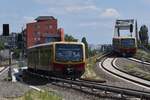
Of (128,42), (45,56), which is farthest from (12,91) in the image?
(128,42)

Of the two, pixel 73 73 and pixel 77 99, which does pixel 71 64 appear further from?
Result: pixel 77 99

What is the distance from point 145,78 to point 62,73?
5.93 m

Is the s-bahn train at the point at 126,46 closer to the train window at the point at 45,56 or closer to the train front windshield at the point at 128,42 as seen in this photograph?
the train front windshield at the point at 128,42

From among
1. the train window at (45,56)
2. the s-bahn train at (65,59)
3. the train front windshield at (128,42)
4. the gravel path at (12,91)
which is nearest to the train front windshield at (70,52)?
the s-bahn train at (65,59)

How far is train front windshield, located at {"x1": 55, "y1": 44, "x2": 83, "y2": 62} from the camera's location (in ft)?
126

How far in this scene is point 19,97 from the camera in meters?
23.2

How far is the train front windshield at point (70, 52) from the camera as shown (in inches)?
1507

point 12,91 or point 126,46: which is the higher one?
point 126,46

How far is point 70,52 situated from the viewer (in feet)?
126

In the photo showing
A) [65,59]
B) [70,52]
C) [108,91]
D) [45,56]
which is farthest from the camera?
[45,56]

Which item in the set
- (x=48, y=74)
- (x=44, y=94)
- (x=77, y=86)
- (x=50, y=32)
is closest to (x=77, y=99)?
(x=44, y=94)

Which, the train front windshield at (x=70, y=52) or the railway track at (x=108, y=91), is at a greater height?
the train front windshield at (x=70, y=52)

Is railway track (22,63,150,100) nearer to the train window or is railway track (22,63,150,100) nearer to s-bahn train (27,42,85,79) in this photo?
s-bahn train (27,42,85,79)

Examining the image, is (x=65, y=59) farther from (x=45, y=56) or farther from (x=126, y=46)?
(x=126, y=46)
